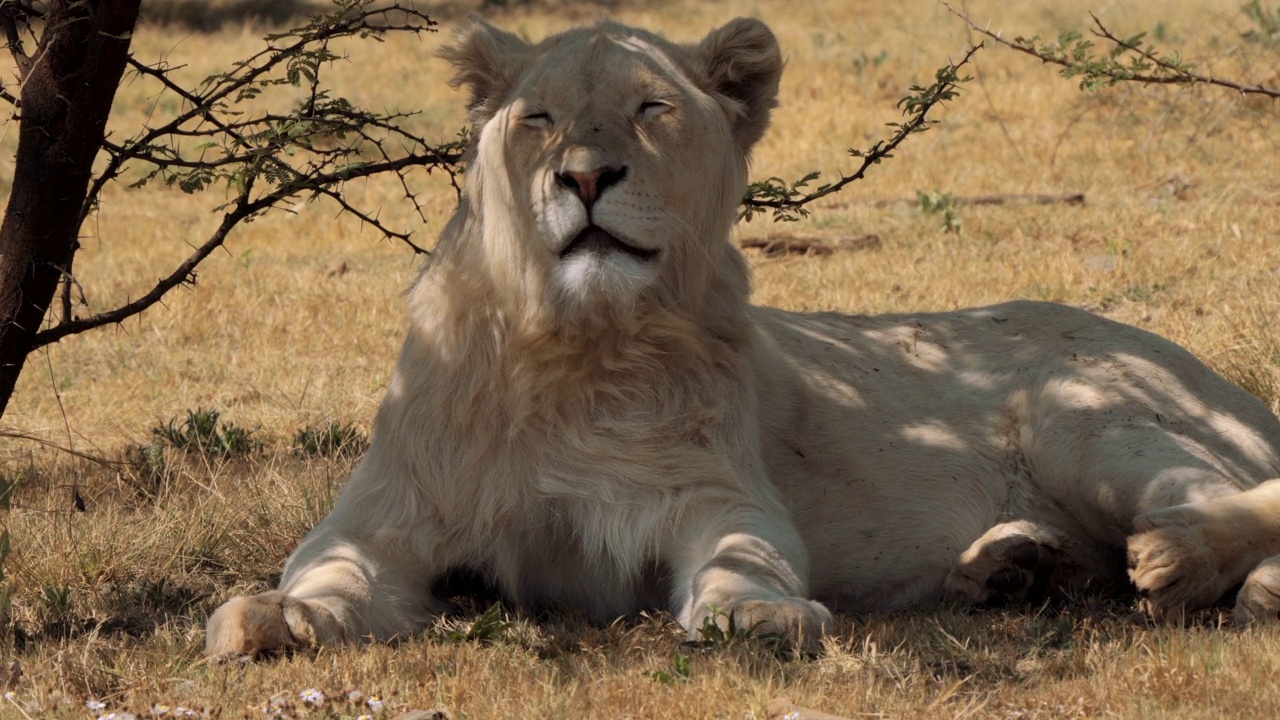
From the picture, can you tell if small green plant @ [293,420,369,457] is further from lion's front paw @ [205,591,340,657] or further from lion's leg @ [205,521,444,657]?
lion's front paw @ [205,591,340,657]

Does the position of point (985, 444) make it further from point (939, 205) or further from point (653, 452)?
point (939, 205)

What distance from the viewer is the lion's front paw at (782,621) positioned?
3.60m

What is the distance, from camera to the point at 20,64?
454 cm

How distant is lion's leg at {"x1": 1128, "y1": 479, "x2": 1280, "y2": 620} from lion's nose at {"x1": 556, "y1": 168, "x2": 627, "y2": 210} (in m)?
1.66

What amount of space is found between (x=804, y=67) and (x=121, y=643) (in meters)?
→ 14.1

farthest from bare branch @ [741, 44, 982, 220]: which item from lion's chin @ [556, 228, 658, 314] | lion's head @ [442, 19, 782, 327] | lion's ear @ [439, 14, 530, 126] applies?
lion's chin @ [556, 228, 658, 314]

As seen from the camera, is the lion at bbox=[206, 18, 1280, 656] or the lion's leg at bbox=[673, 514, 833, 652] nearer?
the lion's leg at bbox=[673, 514, 833, 652]

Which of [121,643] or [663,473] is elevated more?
[663,473]

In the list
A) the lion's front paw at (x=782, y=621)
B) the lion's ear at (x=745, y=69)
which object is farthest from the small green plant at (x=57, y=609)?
the lion's ear at (x=745, y=69)

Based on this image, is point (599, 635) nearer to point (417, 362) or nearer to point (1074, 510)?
point (417, 362)

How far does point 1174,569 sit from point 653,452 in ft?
4.56

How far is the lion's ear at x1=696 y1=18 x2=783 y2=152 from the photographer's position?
4461 mm

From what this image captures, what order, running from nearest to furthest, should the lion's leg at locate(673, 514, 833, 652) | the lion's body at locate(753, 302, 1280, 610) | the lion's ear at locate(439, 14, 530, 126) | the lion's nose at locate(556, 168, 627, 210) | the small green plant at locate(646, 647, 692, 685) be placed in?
1. the small green plant at locate(646, 647, 692, 685)
2. the lion's leg at locate(673, 514, 833, 652)
3. the lion's nose at locate(556, 168, 627, 210)
4. the lion's ear at locate(439, 14, 530, 126)
5. the lion's body at locate(753, 302, 1280, 610)

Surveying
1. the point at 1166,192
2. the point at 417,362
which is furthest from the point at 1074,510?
the point at 1166,192
